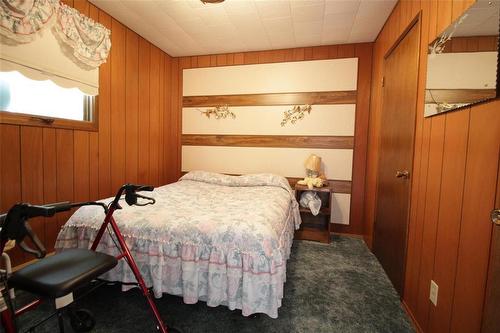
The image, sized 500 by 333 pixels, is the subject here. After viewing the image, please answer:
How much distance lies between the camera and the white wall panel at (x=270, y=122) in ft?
10.7

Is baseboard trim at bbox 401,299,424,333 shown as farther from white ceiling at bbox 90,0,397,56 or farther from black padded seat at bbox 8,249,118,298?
white ceiling at bbox 90,0,397,56

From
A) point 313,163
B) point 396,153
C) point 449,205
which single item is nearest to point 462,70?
point 449,205

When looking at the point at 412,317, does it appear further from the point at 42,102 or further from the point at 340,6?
the point at 42,102

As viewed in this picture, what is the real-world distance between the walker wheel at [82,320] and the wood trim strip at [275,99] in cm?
291

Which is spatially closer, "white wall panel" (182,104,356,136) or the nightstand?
the nightstand

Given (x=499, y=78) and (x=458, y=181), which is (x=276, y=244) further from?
(x=499, y=78)

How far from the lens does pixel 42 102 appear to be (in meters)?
2.17

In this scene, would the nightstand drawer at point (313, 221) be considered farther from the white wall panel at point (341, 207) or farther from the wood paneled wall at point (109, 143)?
the wood paneled wall at point (109, 143)

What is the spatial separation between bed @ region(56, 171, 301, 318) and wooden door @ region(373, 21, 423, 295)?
3.25 ft

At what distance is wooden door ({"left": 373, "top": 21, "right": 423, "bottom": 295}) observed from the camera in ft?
6.03

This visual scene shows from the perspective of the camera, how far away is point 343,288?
6.55ft

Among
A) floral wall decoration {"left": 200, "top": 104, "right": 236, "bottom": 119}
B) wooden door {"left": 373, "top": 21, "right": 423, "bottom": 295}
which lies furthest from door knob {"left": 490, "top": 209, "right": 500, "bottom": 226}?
floral wall decoration {"left": 200, "top": 104, "right": 236, "bottom": 119}

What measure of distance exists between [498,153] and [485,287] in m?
0.54

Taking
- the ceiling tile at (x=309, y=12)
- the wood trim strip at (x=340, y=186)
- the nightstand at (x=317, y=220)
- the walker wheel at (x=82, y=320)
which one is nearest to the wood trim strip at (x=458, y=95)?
the ceiling tile at (x=309, y=12)
